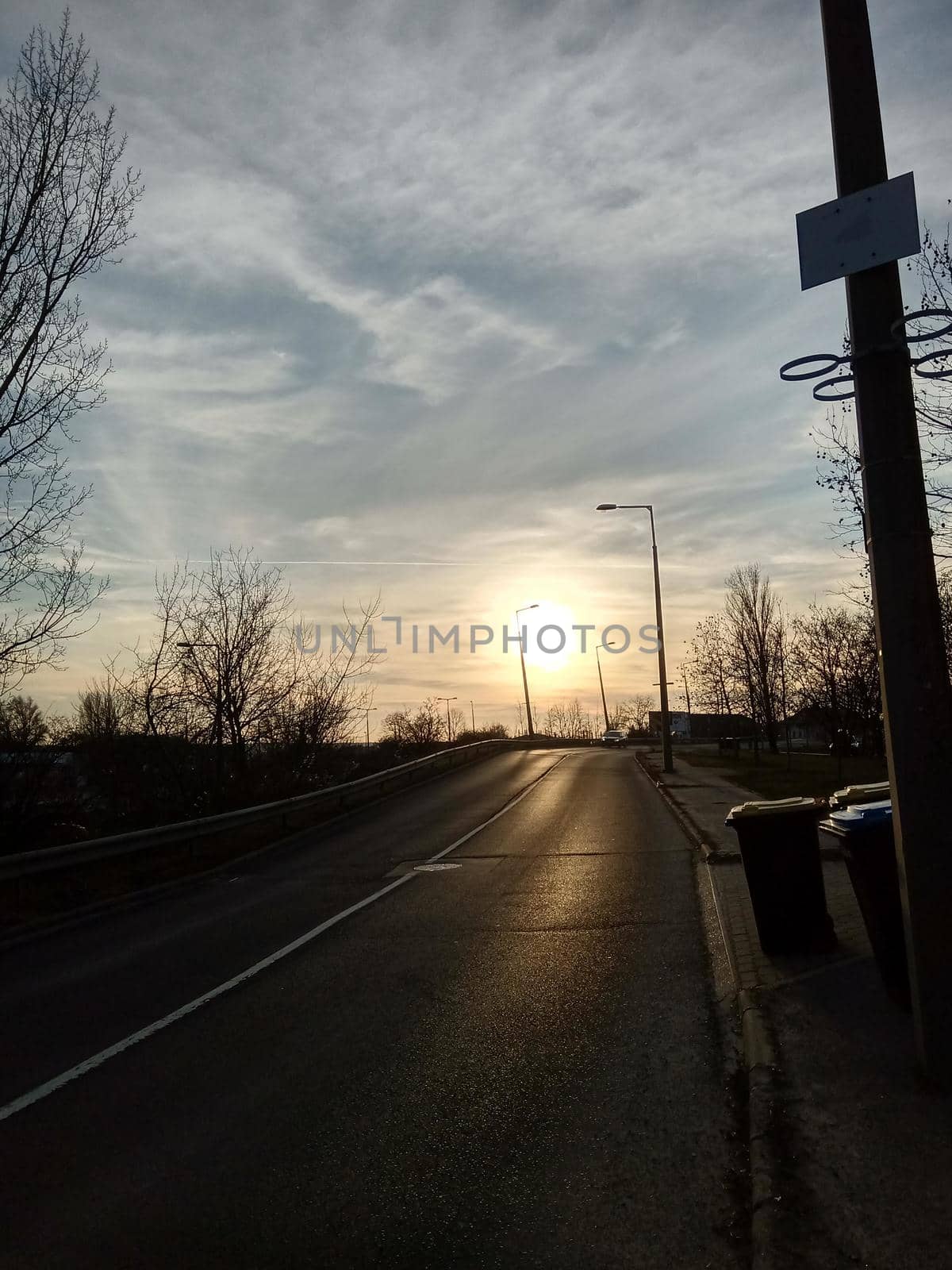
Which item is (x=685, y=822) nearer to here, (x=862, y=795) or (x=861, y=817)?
(x=862, y=795)

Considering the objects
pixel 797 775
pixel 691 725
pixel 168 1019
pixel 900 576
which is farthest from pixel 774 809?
pixel 691 725

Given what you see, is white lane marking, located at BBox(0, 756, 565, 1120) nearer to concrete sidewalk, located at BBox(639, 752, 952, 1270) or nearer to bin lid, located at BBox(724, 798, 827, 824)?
concrete sidewalk, located at BBox(639, 752, 952, 1270)

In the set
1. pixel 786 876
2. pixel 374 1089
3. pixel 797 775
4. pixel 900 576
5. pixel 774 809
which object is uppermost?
pixel 900 576

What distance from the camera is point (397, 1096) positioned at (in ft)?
17.0

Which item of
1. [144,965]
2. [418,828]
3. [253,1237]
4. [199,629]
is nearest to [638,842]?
[418,828]

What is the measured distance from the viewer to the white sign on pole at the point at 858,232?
490 centimetres

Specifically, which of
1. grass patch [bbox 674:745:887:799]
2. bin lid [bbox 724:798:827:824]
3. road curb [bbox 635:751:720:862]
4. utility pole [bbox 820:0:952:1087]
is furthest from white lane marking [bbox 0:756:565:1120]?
grass patch [bbox 674:745:887:799]

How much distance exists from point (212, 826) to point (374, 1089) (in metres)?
11.5

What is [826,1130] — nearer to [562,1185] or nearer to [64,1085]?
[562,1185]

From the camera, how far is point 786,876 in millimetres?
7352

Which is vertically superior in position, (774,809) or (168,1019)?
(774,809)

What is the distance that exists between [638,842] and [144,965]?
9115mm

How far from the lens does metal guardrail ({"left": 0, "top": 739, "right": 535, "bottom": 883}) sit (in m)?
11.7

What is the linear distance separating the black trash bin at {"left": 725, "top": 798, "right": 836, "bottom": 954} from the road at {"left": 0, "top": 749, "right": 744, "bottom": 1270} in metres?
0.77
